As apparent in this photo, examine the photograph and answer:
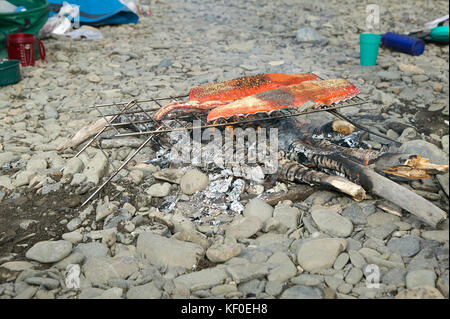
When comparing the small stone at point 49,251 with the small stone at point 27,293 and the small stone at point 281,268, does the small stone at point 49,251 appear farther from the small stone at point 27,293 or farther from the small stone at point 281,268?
the small stone at point 281,268

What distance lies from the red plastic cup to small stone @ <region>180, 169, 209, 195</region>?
436 cm

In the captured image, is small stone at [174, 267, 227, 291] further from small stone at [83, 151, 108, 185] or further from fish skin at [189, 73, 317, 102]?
fish skin at [189, 73, 317, 102]

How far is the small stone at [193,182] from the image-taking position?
403cm

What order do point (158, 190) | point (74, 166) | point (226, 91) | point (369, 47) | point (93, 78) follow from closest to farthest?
point (158, 190) → point (74, 166) → point (226, 91) → point (93, 78) → point (369, 47)

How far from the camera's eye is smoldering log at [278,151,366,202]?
3.69 metres

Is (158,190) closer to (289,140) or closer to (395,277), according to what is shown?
(289,140)

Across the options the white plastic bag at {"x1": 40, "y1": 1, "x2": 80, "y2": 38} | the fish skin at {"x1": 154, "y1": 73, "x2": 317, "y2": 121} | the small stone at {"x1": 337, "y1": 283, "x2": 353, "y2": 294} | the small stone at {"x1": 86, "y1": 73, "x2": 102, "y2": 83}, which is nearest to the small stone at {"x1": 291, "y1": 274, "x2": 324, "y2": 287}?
the small stone at {"x1": 337, "y1": 283, "x2": 353, "y2": 294}

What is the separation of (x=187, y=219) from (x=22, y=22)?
17.7ft

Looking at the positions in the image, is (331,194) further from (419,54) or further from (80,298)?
(419,54)

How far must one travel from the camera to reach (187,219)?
3.68 metres

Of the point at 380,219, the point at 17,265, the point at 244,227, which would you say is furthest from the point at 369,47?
the point at 17,265

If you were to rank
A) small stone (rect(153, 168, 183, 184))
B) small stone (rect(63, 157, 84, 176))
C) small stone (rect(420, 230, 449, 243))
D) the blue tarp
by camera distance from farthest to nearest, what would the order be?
the blue tarp < small stone (rect(63, 157, 84, 176)) < small stone (rect(153, 168, 183, 184)) < small stone (rect(420, 230, 449, 243))

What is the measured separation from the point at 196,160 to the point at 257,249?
4.15 feet
